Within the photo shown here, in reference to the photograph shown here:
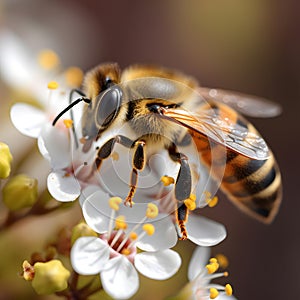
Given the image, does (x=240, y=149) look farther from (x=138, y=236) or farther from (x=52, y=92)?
(x=52, y=92)

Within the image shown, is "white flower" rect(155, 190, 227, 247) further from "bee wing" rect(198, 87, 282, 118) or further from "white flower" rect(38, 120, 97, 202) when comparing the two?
"bee wing" rect(198, 87, 282, 118)

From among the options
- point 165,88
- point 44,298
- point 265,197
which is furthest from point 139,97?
point 44,298

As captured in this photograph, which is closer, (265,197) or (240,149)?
(240,149)

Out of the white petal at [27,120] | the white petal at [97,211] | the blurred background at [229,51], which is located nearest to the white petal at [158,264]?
the white petal at [97,211]

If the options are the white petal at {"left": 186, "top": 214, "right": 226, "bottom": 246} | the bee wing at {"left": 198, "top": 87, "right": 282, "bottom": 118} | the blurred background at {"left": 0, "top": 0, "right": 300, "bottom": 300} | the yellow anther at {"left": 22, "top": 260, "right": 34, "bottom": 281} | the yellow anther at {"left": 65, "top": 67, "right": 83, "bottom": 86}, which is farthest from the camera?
the blurred background at {"left": 0, "top": 0, "right": 300, "bottom": 300}

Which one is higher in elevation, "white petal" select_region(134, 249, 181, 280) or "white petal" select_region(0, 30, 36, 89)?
"white petal" select_region(0, 30, 36, 89)

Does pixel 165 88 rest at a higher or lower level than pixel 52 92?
higher

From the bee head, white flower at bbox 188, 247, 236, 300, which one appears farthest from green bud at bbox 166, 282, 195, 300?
the bee head
